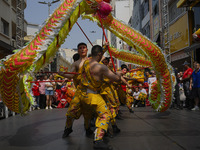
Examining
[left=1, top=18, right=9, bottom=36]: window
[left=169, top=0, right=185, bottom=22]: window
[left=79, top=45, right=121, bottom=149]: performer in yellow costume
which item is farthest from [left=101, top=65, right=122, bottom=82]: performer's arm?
[left=1, top=18, right=9, bottom=36]: window

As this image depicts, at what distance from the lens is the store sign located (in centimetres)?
1481

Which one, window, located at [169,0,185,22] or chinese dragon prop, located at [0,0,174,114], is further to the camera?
window, located at [169,0,185,22]

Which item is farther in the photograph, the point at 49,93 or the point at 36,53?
the point at 49,93

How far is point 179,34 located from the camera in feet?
52.5

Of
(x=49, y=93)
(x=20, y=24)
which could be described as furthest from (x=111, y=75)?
(x=20, y=24)

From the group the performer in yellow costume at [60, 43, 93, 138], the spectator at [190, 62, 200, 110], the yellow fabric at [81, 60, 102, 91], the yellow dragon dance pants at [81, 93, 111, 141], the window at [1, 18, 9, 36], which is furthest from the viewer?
the window at [1, 18, 9, 36]

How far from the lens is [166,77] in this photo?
244 inches

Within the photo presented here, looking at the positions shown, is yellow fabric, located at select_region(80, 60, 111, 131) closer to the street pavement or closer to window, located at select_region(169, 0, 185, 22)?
the street pavement

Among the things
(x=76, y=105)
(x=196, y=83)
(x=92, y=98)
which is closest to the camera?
(x=92, y=98)

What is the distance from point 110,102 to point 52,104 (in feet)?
27.6

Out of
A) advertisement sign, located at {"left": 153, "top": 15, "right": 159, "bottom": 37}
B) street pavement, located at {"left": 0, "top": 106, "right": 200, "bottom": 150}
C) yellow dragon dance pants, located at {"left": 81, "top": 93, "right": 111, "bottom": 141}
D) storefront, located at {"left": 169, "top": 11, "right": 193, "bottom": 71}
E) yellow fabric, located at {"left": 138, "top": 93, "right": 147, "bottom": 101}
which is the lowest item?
street pavement, located at {"left": 0, "top": 106, "right": 200, "bottom": 150}

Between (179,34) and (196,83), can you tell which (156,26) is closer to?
(179,34)

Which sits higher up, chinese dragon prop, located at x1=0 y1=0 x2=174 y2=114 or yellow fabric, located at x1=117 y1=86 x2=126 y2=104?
chinese dragon prop, located at x1=0 y1=0 x2=174 y2=114

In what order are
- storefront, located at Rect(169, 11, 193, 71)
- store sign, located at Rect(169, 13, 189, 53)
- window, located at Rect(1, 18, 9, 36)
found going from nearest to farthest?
storefront, located at Rect(169, 11, 193, 71), store sign, located at Rect(169, 13, 189, 53), window, located at Rect(1, 18, 9, 36)
